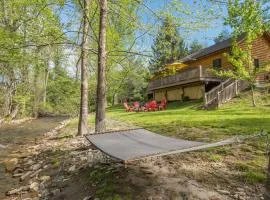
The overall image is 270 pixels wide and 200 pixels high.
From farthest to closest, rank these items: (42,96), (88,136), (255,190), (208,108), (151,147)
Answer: (42,96)
(208,108)
(88,136)
(151,147)
(255,190)

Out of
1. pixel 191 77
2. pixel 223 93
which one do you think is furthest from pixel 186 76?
pixel 223 93

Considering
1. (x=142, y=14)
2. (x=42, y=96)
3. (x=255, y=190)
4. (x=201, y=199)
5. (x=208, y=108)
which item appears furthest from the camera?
(x=42, y=96)

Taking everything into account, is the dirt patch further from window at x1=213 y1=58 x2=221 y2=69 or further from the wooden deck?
window at x1=213 y1=58 x2=221 y2=69

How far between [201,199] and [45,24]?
8.52 m

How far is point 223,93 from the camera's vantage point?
20.3 m

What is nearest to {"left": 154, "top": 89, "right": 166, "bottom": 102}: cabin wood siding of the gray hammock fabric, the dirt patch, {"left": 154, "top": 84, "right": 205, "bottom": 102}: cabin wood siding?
{"left": 154, "top": 84, "right": 205, "bottom": 102}: cabin wood siding

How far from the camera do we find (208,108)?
63.9 ft

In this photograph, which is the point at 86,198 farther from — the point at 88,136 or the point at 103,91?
the point at 103,91

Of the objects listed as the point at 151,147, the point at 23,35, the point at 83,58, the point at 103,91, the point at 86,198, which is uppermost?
the point at 23,35

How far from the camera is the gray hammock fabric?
16.5 ft

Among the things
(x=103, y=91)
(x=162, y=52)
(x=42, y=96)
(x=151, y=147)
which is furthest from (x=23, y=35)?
(x=42, y=96)

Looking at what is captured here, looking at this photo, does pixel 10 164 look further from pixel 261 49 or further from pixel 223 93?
pixel 261 49

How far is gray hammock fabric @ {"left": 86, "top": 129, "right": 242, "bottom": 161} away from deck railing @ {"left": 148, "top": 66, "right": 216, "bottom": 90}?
1669 cm

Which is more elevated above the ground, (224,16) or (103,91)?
(224,16)
